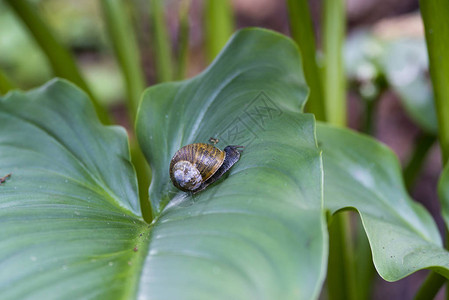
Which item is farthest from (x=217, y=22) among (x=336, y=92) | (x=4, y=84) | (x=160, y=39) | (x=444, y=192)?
(x=444, y=192)

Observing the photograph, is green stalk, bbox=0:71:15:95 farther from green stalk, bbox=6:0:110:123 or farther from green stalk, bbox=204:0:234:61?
green stalk, bbox=204:0:234:61

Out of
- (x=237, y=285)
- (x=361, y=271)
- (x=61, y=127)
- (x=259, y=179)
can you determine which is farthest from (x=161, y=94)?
(x=361, y=271)

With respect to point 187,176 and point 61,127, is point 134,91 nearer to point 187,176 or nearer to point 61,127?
point 61,127

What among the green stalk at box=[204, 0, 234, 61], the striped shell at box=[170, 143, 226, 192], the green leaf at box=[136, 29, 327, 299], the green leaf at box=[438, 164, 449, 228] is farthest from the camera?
the green stalk at box=[204, 0, 234, 61]

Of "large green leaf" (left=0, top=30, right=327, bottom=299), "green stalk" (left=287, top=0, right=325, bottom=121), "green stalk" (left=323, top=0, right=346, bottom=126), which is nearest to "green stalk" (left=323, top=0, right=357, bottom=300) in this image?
"green stalk" (left=323, top=0, right=346, bottom=126)

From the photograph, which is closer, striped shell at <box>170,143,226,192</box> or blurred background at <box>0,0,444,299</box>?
striped shell at <box>170,143,226,192</box>

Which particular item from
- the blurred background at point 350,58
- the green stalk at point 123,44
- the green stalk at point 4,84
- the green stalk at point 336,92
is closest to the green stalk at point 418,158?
the blurred background at point 350,58
